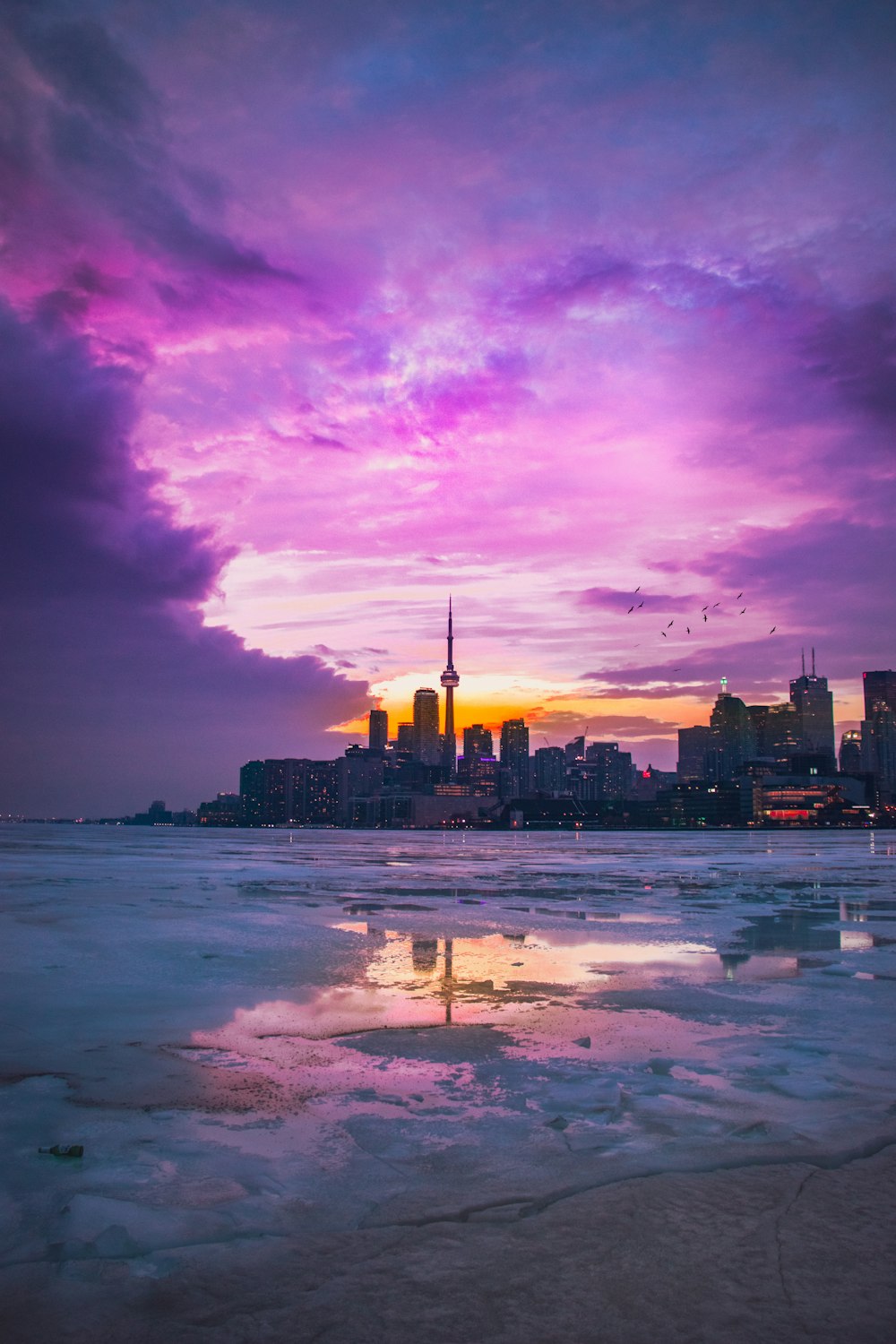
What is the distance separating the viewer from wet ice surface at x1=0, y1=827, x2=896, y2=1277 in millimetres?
→ 4715

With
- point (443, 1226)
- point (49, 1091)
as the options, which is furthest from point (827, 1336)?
point (49, 1091)

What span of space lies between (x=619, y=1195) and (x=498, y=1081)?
7.20 ft

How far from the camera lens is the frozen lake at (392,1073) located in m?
4.62

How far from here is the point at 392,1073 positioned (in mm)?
7000

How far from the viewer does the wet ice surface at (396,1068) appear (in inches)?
186

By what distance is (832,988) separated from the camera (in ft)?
35.1

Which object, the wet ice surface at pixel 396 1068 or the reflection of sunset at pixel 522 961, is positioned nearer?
the wet ice surface at pixel 396 1068

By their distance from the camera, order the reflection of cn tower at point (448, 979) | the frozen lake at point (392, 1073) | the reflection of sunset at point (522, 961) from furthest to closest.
Answer: the reflection of sunset at point (522, 961), the reflection of cn tower at point (448, 979), the frozen lake at point (392, 1073)

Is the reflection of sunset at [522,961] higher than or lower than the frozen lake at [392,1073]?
lower

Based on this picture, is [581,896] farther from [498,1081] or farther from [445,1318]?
[445,1318]

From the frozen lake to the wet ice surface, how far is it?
28 mm

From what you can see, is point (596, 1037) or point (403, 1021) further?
point (403, 1021)

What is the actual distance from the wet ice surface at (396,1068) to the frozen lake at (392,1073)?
1.1 inches

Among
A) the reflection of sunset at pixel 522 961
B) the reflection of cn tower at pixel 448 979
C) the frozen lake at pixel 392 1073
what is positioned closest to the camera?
the frozen lake at pixel 392 1073
